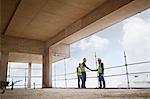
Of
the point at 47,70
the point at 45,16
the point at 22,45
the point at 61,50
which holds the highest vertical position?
the point at 45,16

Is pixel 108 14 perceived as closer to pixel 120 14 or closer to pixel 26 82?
pixel 120 14

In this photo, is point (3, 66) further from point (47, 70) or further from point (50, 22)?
point (50, 22)

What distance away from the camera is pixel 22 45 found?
12.2m

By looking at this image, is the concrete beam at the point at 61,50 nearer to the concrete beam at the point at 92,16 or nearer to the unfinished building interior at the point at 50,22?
the unfinished building interior at the point at 50,22

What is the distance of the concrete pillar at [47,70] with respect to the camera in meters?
12.1

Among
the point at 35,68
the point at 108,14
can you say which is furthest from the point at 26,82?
the point at 108,14

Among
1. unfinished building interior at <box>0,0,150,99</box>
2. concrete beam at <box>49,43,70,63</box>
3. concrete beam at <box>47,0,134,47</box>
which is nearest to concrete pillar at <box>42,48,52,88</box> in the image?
unfinished building interior at <box>0,0,150,99</box>

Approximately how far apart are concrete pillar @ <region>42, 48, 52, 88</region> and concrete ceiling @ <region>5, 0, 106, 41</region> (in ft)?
5.47

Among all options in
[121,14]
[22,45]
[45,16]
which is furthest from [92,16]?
[22,45]

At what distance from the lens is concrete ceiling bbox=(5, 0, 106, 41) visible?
24.8ft

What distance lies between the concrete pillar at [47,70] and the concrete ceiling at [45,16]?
167cm

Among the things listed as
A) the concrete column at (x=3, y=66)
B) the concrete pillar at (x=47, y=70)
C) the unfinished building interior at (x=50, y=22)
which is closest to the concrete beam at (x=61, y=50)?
the unfinished building interior at (x=50, y=22)

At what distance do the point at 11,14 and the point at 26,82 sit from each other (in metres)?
11.0

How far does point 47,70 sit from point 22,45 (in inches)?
99.0
